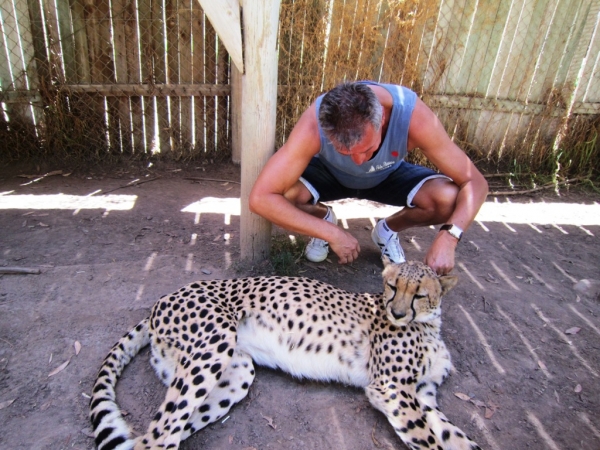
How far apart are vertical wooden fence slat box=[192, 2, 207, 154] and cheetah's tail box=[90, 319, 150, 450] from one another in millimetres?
3350

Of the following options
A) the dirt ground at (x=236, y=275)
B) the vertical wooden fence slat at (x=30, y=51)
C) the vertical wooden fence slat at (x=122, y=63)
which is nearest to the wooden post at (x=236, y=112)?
the dirt ground at (x=236, y=275)

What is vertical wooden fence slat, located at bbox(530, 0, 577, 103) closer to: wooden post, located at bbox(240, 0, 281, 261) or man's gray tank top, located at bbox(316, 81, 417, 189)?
man's gray tank top, located at bbox(316, 81, 417, 189)

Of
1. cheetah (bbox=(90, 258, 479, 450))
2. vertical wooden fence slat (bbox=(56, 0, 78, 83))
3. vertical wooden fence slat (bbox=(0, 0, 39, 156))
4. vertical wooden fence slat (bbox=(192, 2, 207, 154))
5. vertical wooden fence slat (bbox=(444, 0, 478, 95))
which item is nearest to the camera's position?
cheetah (bbox=(90, 258, 479, 450))

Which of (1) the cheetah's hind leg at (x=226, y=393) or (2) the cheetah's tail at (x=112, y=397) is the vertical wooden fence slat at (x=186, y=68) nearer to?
(2) the cheetah's tail at (x=112, y=397)

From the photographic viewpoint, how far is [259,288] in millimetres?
2434

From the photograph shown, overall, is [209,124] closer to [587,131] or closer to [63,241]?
[63,241]

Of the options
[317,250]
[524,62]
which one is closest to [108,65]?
[317,250]

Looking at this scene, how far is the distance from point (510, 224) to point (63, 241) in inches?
159

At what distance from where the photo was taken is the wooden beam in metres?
2.48

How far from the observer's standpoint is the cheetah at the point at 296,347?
1.97 metres

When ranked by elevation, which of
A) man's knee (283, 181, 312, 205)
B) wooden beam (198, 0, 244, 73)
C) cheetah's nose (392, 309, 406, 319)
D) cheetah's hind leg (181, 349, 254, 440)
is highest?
wooden beam (198, 0, 244, 73)

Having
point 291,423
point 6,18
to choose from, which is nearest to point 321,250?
point 291,423

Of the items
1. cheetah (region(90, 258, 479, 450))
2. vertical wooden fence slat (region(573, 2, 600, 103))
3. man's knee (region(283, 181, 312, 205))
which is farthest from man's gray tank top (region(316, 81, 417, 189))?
vertical wooden fence slat (region(573, 2, 600, 103))

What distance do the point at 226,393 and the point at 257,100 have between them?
1.72 meters
